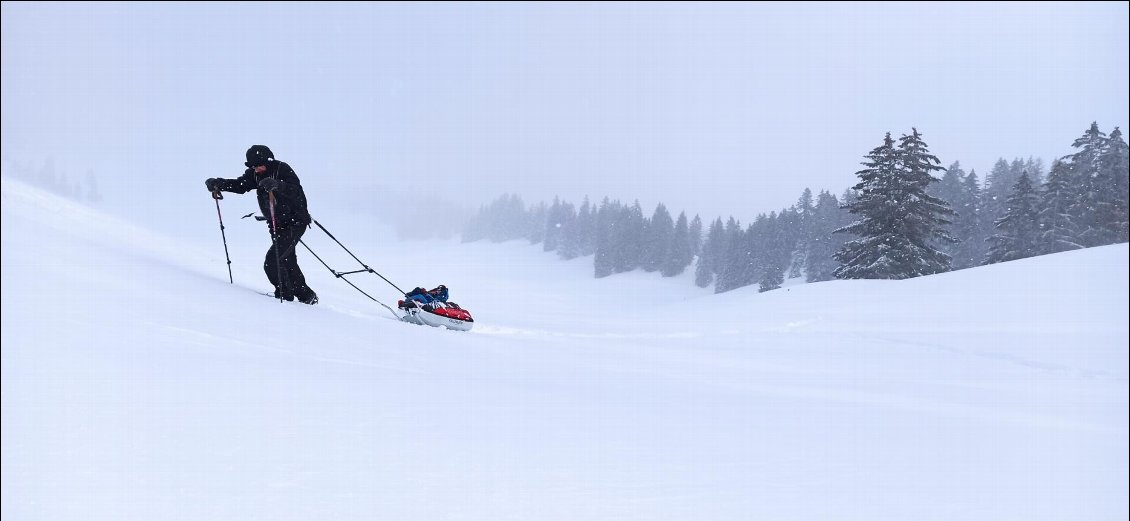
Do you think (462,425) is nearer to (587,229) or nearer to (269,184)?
(269,184)

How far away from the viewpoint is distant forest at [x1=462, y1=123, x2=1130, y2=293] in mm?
24188

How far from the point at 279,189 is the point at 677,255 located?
62608 mm

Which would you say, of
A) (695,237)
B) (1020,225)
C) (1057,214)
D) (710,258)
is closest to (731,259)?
(710,258)

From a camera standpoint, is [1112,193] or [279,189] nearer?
[279,189]

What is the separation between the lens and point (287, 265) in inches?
348

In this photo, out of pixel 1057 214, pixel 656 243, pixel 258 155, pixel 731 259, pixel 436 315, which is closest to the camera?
pixel 258 155

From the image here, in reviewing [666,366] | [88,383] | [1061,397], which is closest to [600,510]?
[88,383]

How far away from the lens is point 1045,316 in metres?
10.4

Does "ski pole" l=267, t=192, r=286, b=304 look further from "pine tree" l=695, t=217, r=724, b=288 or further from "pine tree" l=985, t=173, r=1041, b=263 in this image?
"pine tree" l=695, t=217, r=724, b=288

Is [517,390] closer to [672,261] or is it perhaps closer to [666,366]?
[666,366]

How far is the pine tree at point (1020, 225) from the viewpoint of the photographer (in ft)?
101

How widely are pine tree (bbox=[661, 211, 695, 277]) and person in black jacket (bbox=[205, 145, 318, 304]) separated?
2429 inches

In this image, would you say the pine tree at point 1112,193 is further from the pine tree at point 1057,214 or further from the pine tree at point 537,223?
the pine tree at point 537,223

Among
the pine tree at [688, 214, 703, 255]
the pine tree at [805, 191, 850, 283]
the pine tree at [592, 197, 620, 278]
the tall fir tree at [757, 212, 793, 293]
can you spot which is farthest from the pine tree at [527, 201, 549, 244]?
the pine tree at [805, 191, 850, 283]
